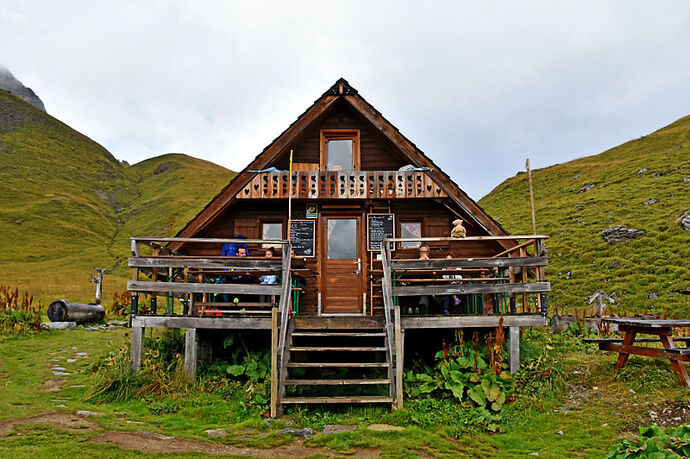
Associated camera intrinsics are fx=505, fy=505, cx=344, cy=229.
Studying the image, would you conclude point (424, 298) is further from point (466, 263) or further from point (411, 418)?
point (411, 418)

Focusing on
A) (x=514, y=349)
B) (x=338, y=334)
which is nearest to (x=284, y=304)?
(x=338, y=334)

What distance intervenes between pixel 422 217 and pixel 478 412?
607 centimetres

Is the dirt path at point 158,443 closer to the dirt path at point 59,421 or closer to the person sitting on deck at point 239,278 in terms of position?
the dirt path at point 59,421

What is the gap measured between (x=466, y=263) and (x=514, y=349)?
2032mm

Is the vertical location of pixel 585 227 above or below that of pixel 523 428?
above

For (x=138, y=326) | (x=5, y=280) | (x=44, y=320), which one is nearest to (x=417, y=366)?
(x=138, y=326)

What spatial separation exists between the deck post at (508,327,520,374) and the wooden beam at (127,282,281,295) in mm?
4987

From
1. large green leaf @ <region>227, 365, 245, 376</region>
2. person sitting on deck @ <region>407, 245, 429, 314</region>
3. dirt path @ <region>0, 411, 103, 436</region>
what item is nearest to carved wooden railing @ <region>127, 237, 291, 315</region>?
large green leaf @ <region>227, 365, 245, 376</region>

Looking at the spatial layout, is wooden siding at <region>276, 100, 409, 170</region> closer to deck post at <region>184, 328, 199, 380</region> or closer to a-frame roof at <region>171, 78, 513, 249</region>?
a-frame roof at <region>171, 78, 513, 249</region>

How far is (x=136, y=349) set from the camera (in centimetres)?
1073

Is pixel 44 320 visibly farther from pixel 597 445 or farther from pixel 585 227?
pixel 585 227

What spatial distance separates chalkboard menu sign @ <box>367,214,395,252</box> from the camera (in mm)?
13750

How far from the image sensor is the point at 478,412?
9.24 meters

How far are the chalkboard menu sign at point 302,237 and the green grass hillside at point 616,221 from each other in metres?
18.0
